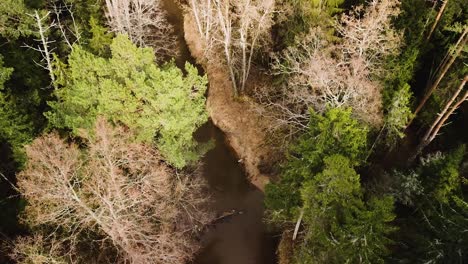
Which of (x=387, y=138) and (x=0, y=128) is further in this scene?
(x=387, y=138)

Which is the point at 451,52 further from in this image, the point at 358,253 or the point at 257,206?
the point at 257,206

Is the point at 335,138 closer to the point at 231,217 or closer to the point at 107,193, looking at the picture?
the point at 107,193

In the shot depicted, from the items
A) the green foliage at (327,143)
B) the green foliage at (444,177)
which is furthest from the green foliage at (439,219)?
the green foliage at (327,143)

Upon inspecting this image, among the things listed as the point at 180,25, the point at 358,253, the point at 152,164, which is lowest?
the point at 358,253

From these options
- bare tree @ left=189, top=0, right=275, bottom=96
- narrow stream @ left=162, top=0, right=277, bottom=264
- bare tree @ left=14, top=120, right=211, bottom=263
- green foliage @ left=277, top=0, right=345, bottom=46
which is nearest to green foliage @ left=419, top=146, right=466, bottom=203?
green foliage @ left=277, top=0, right=345, bottom=46

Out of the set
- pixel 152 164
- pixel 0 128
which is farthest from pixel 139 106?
pixel 0 128

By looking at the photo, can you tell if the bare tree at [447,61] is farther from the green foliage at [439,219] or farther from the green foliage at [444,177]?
the green foliage at [444,177]

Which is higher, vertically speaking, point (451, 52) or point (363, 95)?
point (451, 52)
